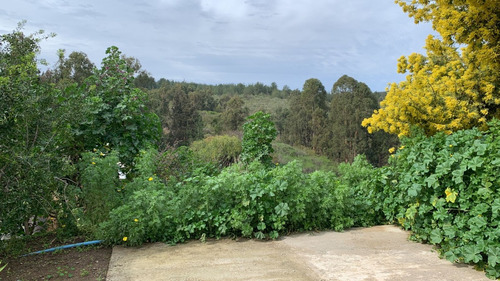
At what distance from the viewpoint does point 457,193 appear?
10.7 ft

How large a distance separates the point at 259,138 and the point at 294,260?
262cm

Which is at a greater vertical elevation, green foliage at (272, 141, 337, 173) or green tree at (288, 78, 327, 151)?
green tree at (288, 78, 327, 151)

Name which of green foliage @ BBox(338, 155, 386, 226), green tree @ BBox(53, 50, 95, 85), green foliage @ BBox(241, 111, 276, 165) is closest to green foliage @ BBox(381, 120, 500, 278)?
green foliage @ BBox(338, 155, 386, 226)

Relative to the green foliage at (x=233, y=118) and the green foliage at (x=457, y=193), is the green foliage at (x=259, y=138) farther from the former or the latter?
the green foliage at (x=233, y=118)

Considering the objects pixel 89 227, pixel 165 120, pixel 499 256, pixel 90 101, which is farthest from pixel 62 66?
pixel 499 256

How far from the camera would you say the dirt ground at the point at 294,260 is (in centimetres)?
299

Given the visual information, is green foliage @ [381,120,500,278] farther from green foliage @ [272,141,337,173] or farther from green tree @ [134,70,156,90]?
green tree @ [134,70,156,90]

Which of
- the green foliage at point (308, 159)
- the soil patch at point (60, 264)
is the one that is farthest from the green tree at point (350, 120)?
the soil patch at point (60, 264)

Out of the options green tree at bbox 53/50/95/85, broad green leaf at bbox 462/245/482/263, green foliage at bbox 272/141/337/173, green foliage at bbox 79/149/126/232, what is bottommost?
green foliage at bbox 272/141/337/173

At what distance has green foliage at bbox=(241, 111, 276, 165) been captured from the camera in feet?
18.5

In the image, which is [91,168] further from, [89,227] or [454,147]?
[454,147]

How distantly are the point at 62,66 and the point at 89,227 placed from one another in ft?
50.5

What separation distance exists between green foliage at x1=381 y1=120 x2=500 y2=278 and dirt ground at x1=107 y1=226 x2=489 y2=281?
0.18m

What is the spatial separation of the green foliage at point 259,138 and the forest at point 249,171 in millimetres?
17
